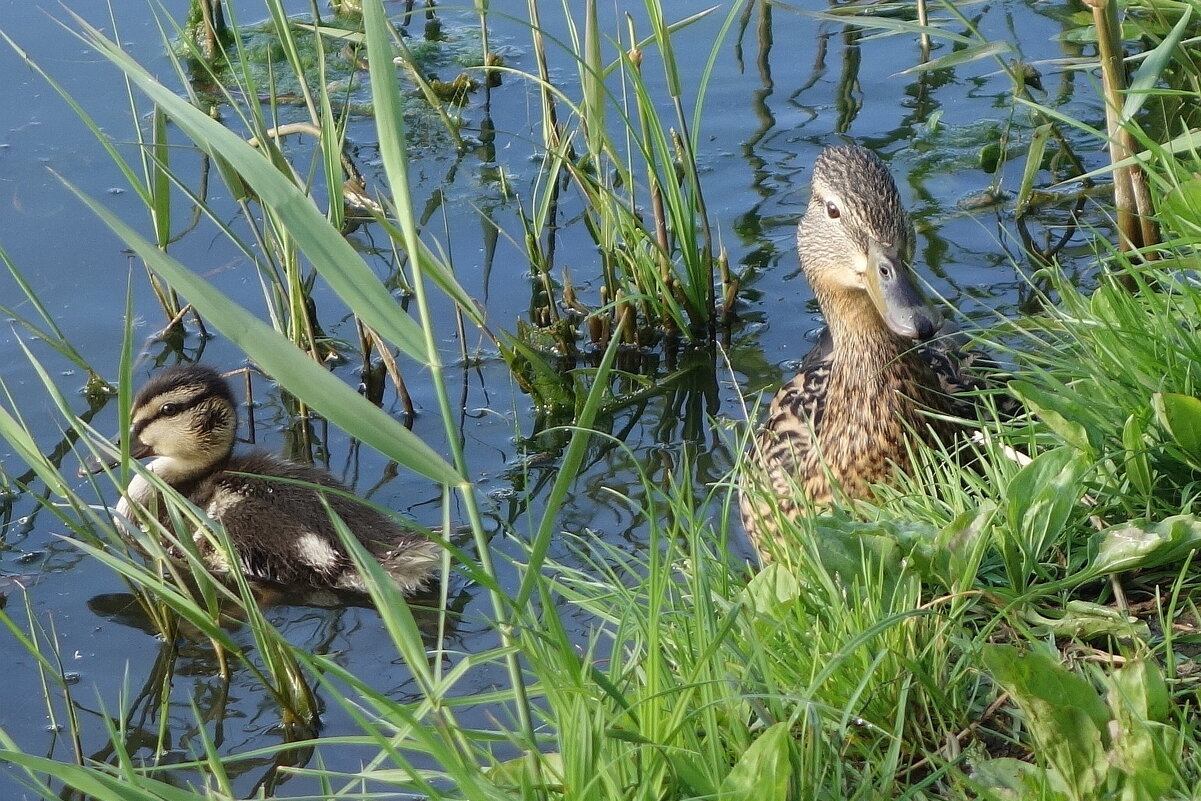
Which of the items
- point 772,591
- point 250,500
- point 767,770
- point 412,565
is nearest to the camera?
point 767,770

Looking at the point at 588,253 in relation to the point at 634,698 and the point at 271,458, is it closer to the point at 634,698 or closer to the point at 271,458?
the point at 271,458

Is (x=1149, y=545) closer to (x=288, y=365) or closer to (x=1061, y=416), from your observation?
(x=1061, y=416)

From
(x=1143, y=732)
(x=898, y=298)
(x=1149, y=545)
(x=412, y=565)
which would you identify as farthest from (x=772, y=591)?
(x=412, y=565)

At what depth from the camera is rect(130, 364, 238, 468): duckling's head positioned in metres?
3.90

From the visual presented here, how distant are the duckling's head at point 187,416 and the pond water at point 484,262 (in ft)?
0.67

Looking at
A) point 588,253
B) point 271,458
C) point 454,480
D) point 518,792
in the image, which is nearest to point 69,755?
point 271,458

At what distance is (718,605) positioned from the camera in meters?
2.35

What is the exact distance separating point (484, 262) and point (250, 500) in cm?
120

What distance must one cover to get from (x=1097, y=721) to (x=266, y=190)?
115 centimetres

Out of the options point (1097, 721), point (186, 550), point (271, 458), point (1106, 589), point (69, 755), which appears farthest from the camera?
point (271, 458)

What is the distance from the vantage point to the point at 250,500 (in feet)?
12.7

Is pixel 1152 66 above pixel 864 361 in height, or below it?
above

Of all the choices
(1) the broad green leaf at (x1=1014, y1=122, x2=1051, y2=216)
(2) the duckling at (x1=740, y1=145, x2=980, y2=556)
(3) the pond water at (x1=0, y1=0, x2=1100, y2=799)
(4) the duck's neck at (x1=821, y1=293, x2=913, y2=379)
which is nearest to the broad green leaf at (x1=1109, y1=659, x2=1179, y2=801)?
(3) the pond water at (x1=0, y1=0, x2=1100, y2=799)

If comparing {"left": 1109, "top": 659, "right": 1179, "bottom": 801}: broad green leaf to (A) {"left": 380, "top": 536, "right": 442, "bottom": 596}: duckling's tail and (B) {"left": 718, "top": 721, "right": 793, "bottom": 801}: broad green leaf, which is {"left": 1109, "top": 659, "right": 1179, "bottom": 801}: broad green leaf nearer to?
(B) {"left": 718, "top": 721, "right": 793, "bottom": 801}: broad green leaf
